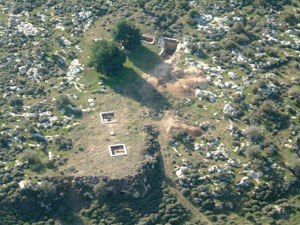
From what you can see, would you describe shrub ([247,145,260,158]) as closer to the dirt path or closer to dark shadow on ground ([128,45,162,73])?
the dirt path

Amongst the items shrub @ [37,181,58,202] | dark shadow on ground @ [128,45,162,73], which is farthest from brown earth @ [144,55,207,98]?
shrub @ [37,181,58,202]

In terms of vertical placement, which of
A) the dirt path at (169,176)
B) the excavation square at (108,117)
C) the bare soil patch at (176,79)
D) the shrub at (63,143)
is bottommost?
the dirt path at (169,176)

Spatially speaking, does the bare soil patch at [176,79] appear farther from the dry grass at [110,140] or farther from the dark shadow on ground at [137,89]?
the dry grass at [110,140]

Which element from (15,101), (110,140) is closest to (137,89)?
(110,140)

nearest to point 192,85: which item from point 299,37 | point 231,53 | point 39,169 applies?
point 231,53

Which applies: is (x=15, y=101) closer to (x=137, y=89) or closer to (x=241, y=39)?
(x=137, y=89)

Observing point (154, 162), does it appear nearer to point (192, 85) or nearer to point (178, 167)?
point (178, 167)

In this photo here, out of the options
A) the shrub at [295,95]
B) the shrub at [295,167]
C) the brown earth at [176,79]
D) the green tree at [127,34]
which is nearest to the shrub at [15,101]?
the green tree at [127,34]
